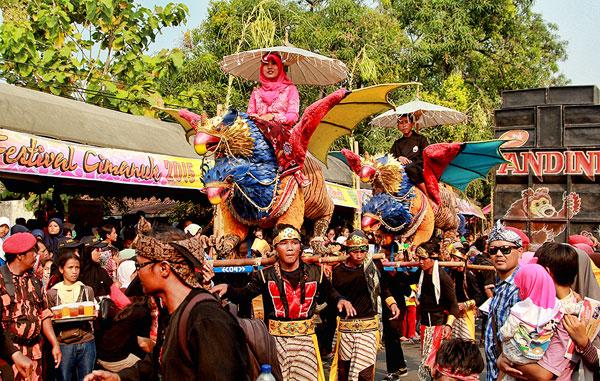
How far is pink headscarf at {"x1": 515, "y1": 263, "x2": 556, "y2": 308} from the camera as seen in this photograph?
370 centimetres

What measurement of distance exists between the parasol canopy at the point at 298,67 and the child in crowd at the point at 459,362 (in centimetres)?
437

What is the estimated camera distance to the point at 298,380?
5.84 meters

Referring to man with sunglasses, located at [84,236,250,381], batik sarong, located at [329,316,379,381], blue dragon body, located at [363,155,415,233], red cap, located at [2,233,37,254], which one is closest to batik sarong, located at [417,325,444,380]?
batik sarong, located at [329,316,379,381]

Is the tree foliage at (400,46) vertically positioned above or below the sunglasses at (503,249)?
above

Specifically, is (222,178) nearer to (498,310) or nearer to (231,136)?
(231,136)

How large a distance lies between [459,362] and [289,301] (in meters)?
2.33

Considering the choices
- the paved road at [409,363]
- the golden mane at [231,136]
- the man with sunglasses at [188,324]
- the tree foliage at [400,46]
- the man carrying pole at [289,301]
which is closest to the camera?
the man with sunglasses at [188,324]

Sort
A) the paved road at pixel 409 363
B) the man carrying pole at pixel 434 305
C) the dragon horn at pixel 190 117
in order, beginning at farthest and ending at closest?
the paved road at pixel 409 363, the man carrying pole at pixel 434 305, the dragon horn at pixel 190 117

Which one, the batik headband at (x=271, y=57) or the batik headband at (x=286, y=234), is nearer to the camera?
the batik headband at (x=286, y=234)

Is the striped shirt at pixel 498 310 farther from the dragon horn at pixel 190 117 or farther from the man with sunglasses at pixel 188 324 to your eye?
the dragon horn at pixel 190 117

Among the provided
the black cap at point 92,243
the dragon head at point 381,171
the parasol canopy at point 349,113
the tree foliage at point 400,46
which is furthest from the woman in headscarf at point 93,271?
the tree foliage at point 400,46

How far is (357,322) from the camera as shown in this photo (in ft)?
22.0

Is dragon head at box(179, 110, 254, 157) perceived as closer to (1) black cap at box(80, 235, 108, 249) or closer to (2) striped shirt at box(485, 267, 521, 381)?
(1) black cap at box(80, 235, 108, 249)

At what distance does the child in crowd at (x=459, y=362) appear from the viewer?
362 centimetres
